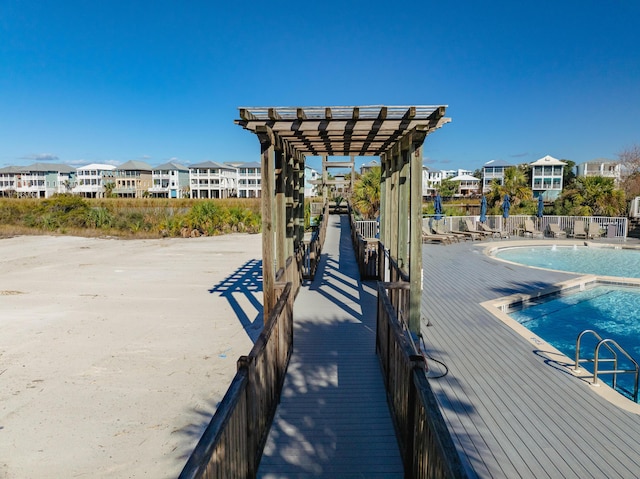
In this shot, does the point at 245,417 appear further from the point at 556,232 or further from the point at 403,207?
the point at 556,232

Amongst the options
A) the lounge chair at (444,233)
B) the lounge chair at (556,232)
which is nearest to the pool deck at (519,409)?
the lounge chair at (444,233)

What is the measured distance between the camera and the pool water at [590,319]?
25.1 ft

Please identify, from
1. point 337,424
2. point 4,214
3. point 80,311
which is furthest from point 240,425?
point 4,214

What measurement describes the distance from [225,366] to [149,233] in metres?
26.6

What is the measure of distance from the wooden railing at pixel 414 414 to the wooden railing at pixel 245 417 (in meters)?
1.19

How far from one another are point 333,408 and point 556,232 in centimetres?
2205

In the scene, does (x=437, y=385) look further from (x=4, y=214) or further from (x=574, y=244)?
(x=4, y=214)

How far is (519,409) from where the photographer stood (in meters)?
4.56

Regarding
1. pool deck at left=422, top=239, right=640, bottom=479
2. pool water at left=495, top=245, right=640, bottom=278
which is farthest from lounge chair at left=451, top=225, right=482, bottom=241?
pool deck at left=422, top=239, right=640, bottom=479

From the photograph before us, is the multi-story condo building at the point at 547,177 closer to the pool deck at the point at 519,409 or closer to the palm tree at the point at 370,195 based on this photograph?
the palm tree at the point at 370,195

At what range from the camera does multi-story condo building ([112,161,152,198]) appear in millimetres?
80312

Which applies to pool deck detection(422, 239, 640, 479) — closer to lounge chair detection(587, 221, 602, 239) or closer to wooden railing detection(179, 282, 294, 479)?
wooden railing detection(179, 282, 294, 479)

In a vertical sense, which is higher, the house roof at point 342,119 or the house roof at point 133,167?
the house roof at point 133,167

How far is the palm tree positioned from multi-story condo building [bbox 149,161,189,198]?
60901 mm
